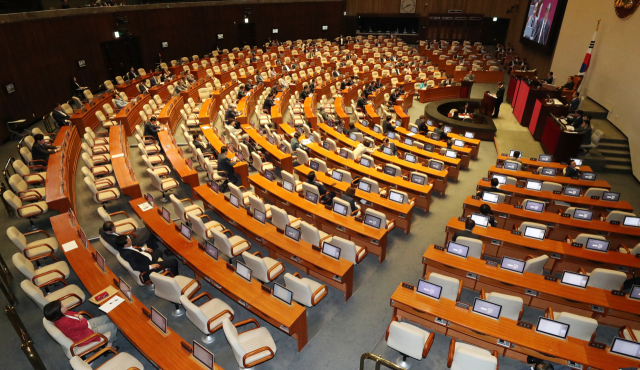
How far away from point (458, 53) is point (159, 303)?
2995cm

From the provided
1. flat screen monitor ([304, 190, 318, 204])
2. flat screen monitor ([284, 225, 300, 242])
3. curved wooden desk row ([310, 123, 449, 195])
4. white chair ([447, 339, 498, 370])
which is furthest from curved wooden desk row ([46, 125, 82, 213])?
white chair ([447, 339, 498, 370])

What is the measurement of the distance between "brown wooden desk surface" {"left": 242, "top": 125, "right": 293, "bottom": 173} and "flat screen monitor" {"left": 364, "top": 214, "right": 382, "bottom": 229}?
426 centimetres

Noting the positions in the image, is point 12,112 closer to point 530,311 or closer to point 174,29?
point 174,29

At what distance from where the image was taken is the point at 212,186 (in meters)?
9.26

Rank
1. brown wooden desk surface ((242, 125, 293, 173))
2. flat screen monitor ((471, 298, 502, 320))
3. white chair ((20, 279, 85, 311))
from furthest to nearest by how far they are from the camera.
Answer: brown wooden desk surface ((242, 125, 293, 173))
white chair ((20, 279, 85, 311))
flat screen monitor ((471, 298, 502, 320))

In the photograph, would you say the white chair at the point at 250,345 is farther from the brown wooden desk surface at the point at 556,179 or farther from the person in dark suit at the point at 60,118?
the person in dark suit at the point at 60,118

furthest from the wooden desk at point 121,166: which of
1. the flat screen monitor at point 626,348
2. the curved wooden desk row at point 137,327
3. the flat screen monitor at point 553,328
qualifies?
the flat screen monitor at point 626,348

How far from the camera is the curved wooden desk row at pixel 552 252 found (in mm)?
6944

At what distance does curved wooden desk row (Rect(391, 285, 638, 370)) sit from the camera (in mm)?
4852

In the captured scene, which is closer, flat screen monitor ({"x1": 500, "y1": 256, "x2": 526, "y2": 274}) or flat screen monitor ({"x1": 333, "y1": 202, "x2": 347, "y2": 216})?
flat screen monitor ({"x1": 500, "y1": 256, "x2": 526, "y2": 274})

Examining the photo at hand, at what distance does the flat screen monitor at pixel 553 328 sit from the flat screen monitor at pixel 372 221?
335 cm

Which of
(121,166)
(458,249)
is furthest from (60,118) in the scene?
(458,249)

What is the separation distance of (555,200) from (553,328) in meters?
5.48

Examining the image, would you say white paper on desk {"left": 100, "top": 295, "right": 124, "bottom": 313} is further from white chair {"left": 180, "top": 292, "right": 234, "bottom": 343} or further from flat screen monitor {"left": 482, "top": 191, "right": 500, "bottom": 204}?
flat screen monitor {"left": 482, "top": 191, "right": 500, "bottom": 204}
